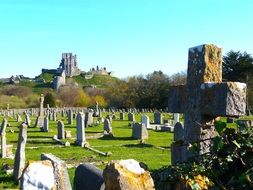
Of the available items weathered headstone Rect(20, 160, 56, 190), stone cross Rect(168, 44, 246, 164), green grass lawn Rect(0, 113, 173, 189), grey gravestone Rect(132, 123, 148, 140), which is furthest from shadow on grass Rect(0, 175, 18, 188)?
grey gravestone Rect(132, 123, 148, 140)

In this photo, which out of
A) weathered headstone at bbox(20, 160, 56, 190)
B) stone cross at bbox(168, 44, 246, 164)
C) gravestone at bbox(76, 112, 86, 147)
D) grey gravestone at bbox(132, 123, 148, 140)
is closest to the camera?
weathered headstone at bbox(20, 160, 56, 190)

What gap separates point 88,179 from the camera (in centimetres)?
637

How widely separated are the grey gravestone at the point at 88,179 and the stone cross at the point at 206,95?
1.24 m

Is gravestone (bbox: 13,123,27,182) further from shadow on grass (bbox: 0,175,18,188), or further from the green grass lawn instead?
the green grass lawn

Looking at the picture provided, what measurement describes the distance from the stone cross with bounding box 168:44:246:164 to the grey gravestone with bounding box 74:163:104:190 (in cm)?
124

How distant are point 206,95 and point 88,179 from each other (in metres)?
2.09

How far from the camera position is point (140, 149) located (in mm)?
24969

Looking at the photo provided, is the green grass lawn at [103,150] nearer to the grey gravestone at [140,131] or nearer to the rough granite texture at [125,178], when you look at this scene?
the grey gravestone at [140,131]

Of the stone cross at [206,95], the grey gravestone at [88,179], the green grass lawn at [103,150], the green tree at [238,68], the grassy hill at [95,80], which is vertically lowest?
the green grass lawn at [103,150]

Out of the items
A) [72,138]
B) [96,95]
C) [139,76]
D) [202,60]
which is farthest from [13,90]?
[202,60]

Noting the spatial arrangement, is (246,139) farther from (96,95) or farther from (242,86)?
(96,95)

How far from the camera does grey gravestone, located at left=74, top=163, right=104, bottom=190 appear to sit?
6029 mm

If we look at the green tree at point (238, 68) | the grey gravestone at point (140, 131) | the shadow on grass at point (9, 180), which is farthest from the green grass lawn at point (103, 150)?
the green tree at point (238, 68)

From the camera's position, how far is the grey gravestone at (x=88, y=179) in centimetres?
603
